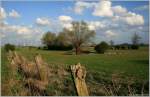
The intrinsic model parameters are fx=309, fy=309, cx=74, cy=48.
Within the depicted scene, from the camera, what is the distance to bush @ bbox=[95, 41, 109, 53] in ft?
17.5

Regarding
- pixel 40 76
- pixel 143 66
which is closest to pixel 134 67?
pixel 143 66

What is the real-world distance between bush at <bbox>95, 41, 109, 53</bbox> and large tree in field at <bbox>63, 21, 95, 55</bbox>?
8.5 inches

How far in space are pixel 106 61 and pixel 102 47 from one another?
0.27 m

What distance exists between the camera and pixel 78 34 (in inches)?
210

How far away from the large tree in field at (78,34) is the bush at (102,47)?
0.71 feet

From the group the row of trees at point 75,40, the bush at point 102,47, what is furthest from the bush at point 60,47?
the bush at point 102,47

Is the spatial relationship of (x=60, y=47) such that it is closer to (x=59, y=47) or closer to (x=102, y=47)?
(x=59, y=47)

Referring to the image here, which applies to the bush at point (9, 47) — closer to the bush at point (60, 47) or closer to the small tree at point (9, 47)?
the small tree at point (9, 47)

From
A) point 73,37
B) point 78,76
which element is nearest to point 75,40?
point 73,37

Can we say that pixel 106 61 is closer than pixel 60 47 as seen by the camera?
No

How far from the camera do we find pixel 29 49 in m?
5.36

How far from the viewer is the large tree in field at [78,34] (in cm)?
525

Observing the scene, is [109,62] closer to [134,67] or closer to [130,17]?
[134,67]

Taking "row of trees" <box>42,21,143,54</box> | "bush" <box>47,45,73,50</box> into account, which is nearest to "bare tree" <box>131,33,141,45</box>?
"row of trees" <box>42,21,143,54</box>
